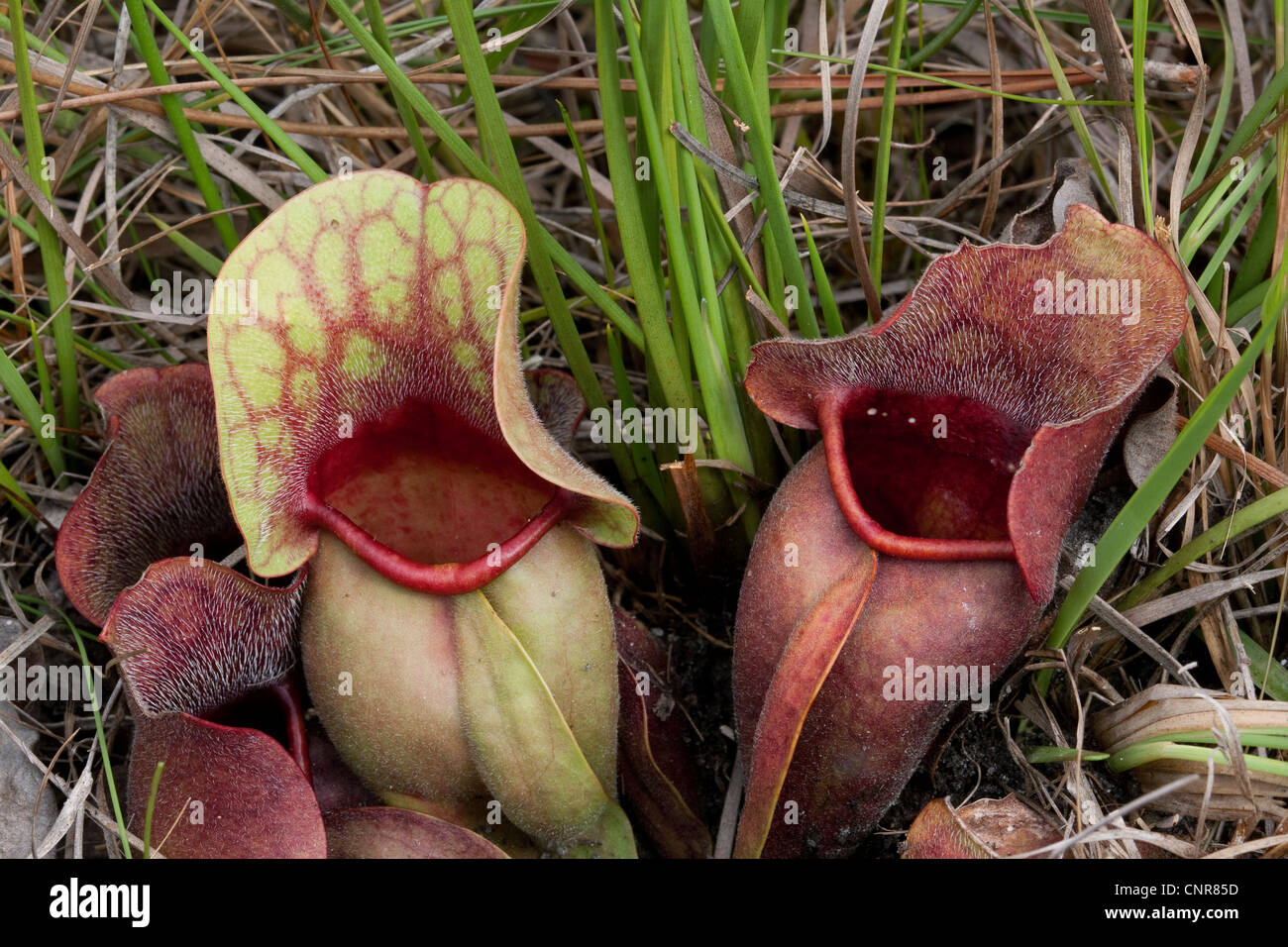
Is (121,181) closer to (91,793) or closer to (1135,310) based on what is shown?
(91,793)

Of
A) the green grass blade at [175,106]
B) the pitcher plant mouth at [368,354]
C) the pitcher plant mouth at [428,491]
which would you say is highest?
the green grass blade at [175,106]

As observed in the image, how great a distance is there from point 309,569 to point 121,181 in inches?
50.4

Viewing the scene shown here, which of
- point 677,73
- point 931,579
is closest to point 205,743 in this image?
point 931,579

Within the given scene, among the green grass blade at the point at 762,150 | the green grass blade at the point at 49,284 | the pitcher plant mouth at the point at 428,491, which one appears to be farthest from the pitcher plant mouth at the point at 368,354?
the green grass blade at the point at 49,284

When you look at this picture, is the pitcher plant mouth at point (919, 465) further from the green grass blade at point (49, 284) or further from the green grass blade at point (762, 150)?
the green grass blade at point (49, 284)

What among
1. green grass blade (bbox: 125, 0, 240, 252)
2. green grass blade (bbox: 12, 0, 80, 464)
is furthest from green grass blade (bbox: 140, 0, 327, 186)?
green grass blade (bbox: 12, 0, 80, 464)

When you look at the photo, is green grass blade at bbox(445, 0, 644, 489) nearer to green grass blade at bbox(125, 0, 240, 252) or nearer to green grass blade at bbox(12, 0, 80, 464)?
green grass blade at bbox(125, 0, 240, 252)

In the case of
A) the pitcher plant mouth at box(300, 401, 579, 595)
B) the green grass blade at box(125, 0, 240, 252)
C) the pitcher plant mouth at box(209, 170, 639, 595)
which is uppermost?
the green grass blade at box(125, 0, 240, 252)

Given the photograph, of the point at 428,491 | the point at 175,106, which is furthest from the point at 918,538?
the point at 175,106

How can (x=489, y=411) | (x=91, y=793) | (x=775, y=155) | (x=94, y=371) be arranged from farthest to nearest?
(x=94, y=371)
(x=775, y=155)
(x=91, y=793)
(x=489, y=411)

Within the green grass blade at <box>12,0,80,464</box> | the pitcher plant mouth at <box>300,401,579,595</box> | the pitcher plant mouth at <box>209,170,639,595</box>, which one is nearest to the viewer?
the pitcher plant mouth at <box>209,170,639,595</box>

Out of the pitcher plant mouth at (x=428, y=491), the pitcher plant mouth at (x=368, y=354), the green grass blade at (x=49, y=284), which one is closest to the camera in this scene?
the pitcher plant mouth at (x=368, y=354)

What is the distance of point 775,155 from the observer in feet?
7.10

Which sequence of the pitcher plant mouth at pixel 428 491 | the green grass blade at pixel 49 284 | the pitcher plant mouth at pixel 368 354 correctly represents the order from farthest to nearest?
the green grass blade at pixel 49 284
the pitcher plant mouth at pixel 428 491
the pitcher plant mouth at pixel 368 354
